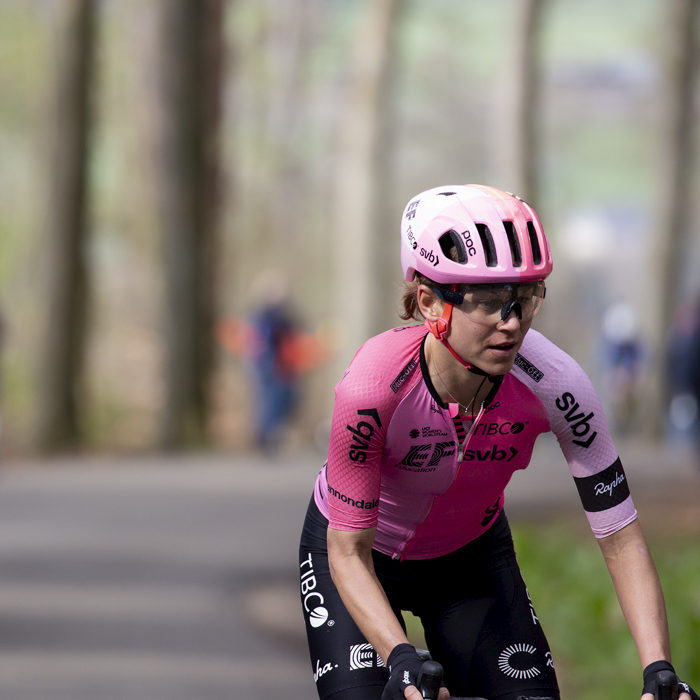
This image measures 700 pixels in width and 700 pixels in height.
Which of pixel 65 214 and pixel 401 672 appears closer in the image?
pixel 401 672

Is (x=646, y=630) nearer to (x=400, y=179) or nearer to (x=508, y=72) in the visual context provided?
(x=508, y=72)

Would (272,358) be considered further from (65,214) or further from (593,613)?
(593,613)

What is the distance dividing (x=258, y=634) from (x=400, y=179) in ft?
161

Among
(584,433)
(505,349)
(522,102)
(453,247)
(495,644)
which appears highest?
(453,247)

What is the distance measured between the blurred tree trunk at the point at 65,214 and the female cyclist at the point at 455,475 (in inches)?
586

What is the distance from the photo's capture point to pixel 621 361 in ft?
79.8

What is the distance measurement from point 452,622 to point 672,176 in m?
24.4

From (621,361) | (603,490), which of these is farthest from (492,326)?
(621,361)

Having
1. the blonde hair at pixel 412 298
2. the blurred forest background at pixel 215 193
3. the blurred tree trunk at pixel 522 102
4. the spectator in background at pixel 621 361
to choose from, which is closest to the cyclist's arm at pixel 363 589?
the blonde hair at pixel 412 298

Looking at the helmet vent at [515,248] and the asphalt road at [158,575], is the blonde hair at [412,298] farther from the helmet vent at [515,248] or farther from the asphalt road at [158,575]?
the asphalt road at [158,575]

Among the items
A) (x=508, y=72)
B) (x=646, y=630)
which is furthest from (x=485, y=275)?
(x=508, y=72)

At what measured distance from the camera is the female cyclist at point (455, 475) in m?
3.37

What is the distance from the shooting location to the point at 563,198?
228 feet

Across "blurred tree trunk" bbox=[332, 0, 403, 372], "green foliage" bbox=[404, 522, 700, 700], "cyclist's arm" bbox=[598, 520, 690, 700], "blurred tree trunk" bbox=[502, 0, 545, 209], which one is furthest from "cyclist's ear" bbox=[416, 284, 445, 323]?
"blurred tree trunk" bbox=[332, 0, 403, 372]
